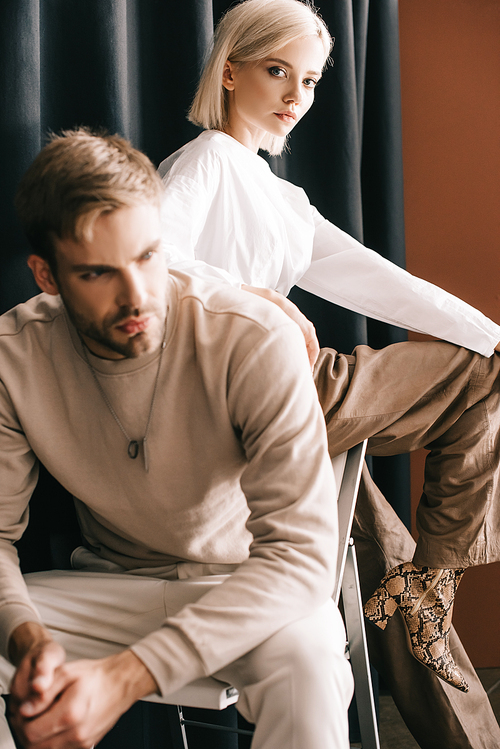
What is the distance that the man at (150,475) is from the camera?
0.70 metres

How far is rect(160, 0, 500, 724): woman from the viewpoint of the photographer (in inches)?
49.7

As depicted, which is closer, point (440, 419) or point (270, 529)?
point (270, 529)

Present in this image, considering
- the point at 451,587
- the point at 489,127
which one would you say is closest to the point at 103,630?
the point at 451,587

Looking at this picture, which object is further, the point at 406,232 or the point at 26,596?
the point at 406,232

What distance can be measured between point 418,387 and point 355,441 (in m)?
0.16

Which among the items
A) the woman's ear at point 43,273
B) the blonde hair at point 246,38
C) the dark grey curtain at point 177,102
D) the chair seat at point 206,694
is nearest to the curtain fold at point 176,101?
the dark grey curtain at point 177,102

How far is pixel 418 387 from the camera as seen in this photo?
4.03 ft

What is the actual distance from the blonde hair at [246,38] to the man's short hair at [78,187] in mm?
595

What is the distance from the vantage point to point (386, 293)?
1415 millimetres

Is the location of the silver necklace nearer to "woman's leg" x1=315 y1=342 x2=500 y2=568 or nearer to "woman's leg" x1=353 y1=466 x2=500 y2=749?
"woman's leg" x1=315 y1=342 x2=500 y2=568

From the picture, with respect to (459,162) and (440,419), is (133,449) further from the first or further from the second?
(459,162)

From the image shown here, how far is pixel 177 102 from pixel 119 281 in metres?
0.83

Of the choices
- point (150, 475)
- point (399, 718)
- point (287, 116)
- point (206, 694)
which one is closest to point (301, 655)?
point (206, 694)

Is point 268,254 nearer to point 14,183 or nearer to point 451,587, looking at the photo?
point 14,183
